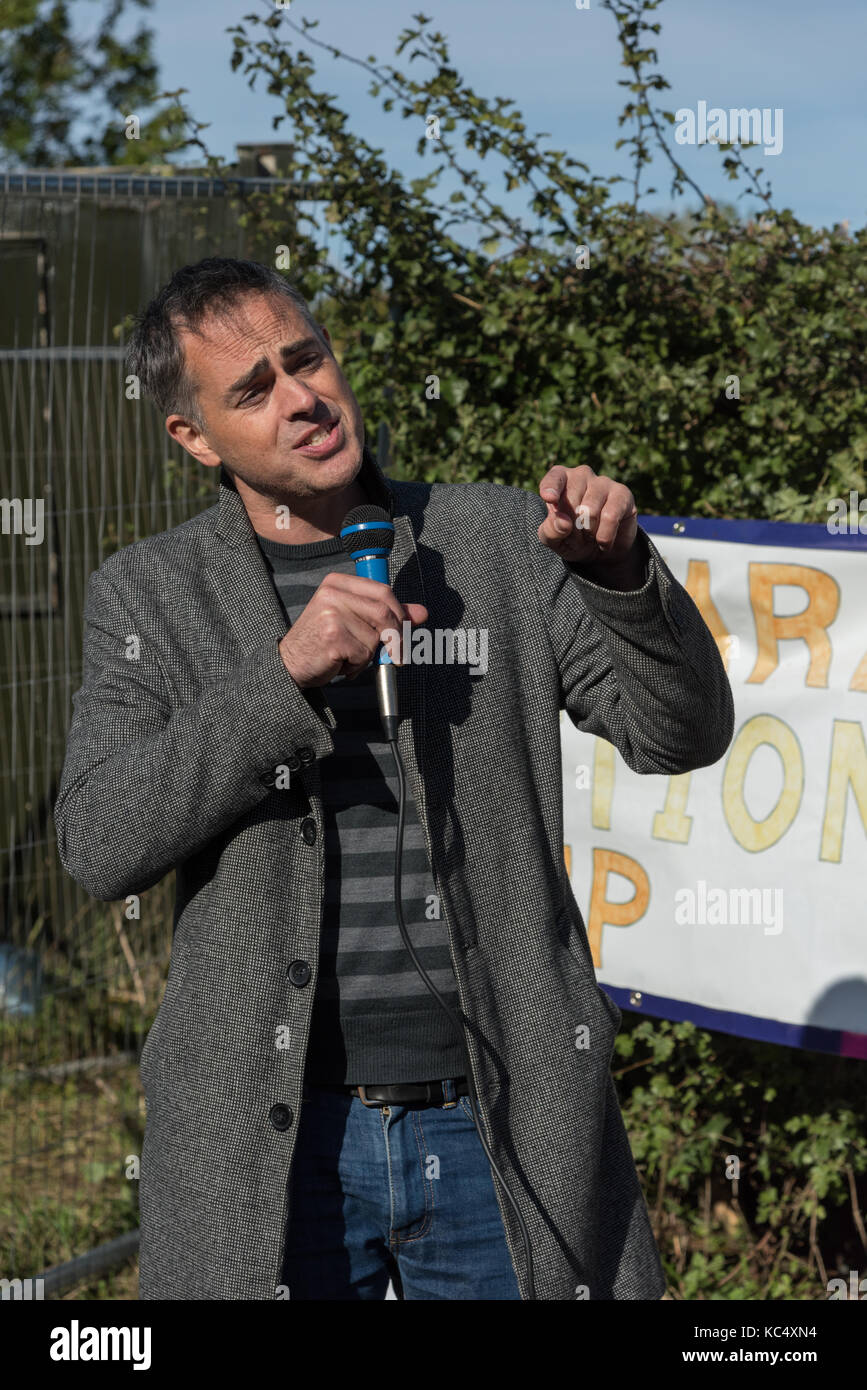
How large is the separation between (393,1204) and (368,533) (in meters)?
0.89

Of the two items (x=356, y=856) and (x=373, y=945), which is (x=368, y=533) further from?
(x=373, y=945)

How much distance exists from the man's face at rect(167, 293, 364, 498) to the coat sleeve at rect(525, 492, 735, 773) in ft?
1.09

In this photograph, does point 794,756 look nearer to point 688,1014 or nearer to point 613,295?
point 688,1014

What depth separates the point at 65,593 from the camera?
4.80 metres

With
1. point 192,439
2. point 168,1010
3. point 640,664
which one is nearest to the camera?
point 640,664

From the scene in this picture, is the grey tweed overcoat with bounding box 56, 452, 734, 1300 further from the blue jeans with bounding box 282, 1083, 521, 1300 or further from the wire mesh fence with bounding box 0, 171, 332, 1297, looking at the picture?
the wire mesh fence with bounding box 0, 171, 332, 1297

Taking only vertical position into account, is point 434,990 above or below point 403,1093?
above

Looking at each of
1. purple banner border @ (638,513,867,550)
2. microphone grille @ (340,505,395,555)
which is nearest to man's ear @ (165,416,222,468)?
microphone grille @ (340,505,395,555)

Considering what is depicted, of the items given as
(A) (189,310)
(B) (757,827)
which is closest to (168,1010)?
(A) (189,310)

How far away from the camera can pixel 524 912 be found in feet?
6.70

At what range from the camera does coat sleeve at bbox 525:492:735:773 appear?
1880mm

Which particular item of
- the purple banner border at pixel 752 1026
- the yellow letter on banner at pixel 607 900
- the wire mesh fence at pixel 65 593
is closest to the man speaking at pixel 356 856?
the purple banner border at pixel 752 1026

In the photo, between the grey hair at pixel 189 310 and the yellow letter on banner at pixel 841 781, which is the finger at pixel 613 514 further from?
the yellow letter on banner at pixel 841 781

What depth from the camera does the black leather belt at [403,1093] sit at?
1955 mm
